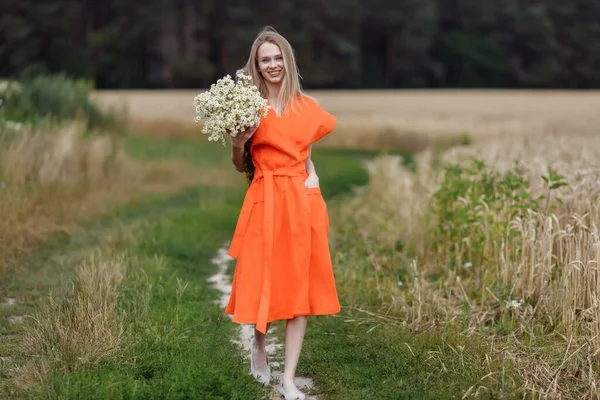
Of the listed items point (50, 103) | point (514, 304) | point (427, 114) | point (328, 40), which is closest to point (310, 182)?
point (514, 304)

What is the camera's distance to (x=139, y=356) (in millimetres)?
5246

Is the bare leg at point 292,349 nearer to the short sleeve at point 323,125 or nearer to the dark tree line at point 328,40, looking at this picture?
the short sleeve at point 323,125

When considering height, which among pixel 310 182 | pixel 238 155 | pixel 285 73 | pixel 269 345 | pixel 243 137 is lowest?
pixel 269 345

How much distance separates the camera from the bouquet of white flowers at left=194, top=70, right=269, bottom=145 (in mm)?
4805

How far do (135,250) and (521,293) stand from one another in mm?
3897

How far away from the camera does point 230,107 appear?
4828mm

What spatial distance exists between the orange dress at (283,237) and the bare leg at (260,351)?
8.0 inches

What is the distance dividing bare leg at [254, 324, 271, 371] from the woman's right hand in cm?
107

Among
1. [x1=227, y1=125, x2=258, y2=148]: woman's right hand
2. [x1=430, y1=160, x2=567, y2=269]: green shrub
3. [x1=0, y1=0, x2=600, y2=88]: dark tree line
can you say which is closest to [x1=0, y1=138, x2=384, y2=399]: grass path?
[x1=227, y1=125, x2=258, y2=148]: woman's right hand

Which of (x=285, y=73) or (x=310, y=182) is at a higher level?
(x=285, y=73)

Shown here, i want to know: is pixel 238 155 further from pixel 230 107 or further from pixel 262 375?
pixel 262 375

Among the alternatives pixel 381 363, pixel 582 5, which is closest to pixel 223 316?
pixel 381 363

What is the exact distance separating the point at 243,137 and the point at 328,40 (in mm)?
43054

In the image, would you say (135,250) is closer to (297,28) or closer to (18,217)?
(18,217)
